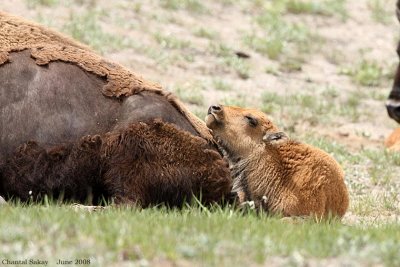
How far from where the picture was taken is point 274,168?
862cm

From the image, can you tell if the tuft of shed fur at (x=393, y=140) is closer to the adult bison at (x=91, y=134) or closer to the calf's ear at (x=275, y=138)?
the calf's ear at (x=275, y=138)

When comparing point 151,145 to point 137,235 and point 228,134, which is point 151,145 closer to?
point 228,134

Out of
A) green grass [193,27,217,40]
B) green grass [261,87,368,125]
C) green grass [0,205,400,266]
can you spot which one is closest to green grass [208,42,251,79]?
green grass [193,27,217,40]

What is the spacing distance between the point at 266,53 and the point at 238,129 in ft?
34.4

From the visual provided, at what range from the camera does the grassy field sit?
19.7 ft

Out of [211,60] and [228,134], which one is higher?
[228,134]

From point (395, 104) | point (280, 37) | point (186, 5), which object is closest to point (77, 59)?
point (395, 104)

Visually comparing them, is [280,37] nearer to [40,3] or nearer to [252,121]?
[40,3]

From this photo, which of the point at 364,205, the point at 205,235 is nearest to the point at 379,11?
the point at 364,205

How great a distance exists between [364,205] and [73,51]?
10.2 ft

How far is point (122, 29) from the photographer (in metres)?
18.5

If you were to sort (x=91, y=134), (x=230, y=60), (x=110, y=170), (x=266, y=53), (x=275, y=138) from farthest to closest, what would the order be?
(x=266, y=53), (x=230, y=60), (x=275, y=138), (x=91, y=134), (x=110, y=170)

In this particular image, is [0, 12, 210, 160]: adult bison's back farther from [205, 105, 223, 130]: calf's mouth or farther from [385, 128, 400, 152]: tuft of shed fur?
[385, 128, 400, 152]: tuft of shed fur

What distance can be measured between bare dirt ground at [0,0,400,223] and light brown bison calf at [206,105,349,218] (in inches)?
148
